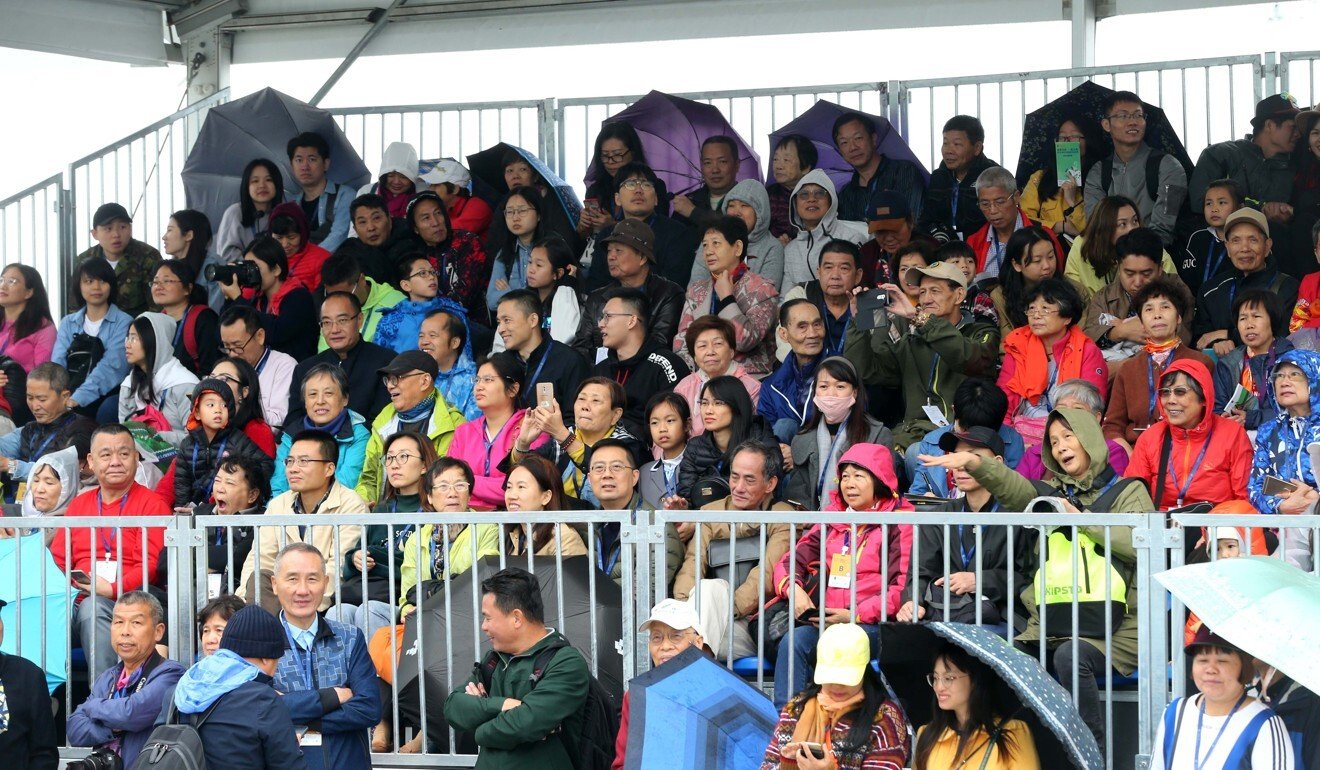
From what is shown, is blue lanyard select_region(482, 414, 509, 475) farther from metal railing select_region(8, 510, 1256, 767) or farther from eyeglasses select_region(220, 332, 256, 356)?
eyeglasses select_region(220, 332, 256, 356)

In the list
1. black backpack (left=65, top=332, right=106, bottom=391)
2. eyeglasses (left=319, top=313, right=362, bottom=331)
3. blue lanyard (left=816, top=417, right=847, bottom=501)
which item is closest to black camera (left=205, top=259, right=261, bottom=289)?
black backpack (left=65, top=332, right=106, bottom=391)

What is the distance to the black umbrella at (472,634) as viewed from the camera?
768 centimetres

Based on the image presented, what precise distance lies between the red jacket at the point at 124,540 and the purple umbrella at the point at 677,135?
4580mm

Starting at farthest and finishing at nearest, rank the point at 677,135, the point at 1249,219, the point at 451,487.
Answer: the point at 677,135 → the point at 1249,219 → the point at 451,487

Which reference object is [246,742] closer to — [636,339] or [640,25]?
[636,339]

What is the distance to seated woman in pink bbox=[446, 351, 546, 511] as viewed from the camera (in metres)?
9.80

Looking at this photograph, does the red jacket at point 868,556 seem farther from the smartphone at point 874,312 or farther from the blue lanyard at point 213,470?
the blue lanyard at point 213,470

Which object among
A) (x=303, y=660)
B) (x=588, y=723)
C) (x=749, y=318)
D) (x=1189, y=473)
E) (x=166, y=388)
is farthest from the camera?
(x=166, y=388)

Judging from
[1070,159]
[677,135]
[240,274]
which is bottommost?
[240,274]

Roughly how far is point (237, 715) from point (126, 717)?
35.7 inches

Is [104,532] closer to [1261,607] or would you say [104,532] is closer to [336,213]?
[336,213]

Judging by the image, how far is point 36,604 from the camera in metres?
8.35

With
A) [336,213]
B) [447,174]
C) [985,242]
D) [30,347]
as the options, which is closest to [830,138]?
[985,242]

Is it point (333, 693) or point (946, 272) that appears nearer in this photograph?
point (333, 693)
